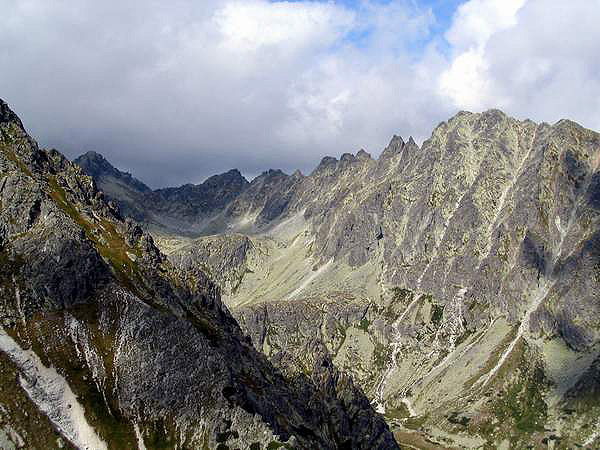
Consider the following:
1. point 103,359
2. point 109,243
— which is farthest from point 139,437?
point 109,243

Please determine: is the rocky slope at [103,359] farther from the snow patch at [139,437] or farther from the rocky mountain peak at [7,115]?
the rocky mountain peak at [7,115]

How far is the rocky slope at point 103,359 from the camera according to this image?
9569 centimetres

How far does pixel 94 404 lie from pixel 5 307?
79.8 feet

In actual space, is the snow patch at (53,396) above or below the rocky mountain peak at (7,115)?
below

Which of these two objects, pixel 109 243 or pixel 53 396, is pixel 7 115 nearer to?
pixel 109 243

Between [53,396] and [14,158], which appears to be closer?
[53,396]

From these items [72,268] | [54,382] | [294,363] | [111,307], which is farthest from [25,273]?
[294,363]

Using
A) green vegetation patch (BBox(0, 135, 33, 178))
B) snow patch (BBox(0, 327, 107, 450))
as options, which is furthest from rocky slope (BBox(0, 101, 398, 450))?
green vegetation patch (BBox(0, 135, 33, 178))

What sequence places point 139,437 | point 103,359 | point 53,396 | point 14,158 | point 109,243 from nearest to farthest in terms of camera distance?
point 53,396 < point 139,437 < point 103,359 < point 109,243 < point 14,158

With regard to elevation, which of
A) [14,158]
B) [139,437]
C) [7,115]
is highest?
[7,115]

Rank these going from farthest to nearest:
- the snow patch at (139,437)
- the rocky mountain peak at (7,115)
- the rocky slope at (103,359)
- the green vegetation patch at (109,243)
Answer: the rocky mountain peak at (7,115) → the green vegetation patch at (109,243) → the snow patch at (139,437) → the rocky slope at (103,359)

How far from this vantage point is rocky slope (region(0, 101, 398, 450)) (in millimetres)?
95688

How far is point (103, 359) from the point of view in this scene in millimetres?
105938

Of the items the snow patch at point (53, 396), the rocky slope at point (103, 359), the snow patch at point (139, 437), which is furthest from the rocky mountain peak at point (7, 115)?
the snow patch at point (139, 437)
